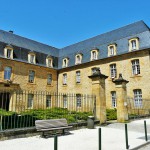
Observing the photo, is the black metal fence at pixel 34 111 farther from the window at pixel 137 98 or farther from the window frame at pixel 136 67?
the window frame at pixel 136 67

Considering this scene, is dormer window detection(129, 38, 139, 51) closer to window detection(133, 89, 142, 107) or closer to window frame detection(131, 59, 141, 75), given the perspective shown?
window frame detection(131, 59, 141, 75)

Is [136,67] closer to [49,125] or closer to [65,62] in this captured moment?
[65,62]

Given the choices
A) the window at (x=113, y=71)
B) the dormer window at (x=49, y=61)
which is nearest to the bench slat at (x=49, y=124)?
the window at (x=113, y=71)

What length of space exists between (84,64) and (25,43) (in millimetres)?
9503

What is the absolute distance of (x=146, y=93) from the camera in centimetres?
1847

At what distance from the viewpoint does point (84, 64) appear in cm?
2495

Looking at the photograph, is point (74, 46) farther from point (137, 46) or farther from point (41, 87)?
point (137, 46)

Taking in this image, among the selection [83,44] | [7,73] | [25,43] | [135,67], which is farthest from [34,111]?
[83,44]

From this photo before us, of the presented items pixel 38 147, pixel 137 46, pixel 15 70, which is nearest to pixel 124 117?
pixel 38 147

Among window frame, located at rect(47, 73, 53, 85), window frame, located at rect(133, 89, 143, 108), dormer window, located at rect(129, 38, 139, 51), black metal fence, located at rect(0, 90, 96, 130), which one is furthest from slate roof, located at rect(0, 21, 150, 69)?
black metal fence, located at rect(0, 90, 96, 130)

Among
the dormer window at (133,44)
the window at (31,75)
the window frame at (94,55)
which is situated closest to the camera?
the dormer window at (133,44)

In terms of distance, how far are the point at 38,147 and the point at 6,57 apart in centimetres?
1814

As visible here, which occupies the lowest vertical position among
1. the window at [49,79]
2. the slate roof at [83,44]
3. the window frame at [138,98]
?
the window frame at [138,98]

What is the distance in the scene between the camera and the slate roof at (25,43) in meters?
24.7
